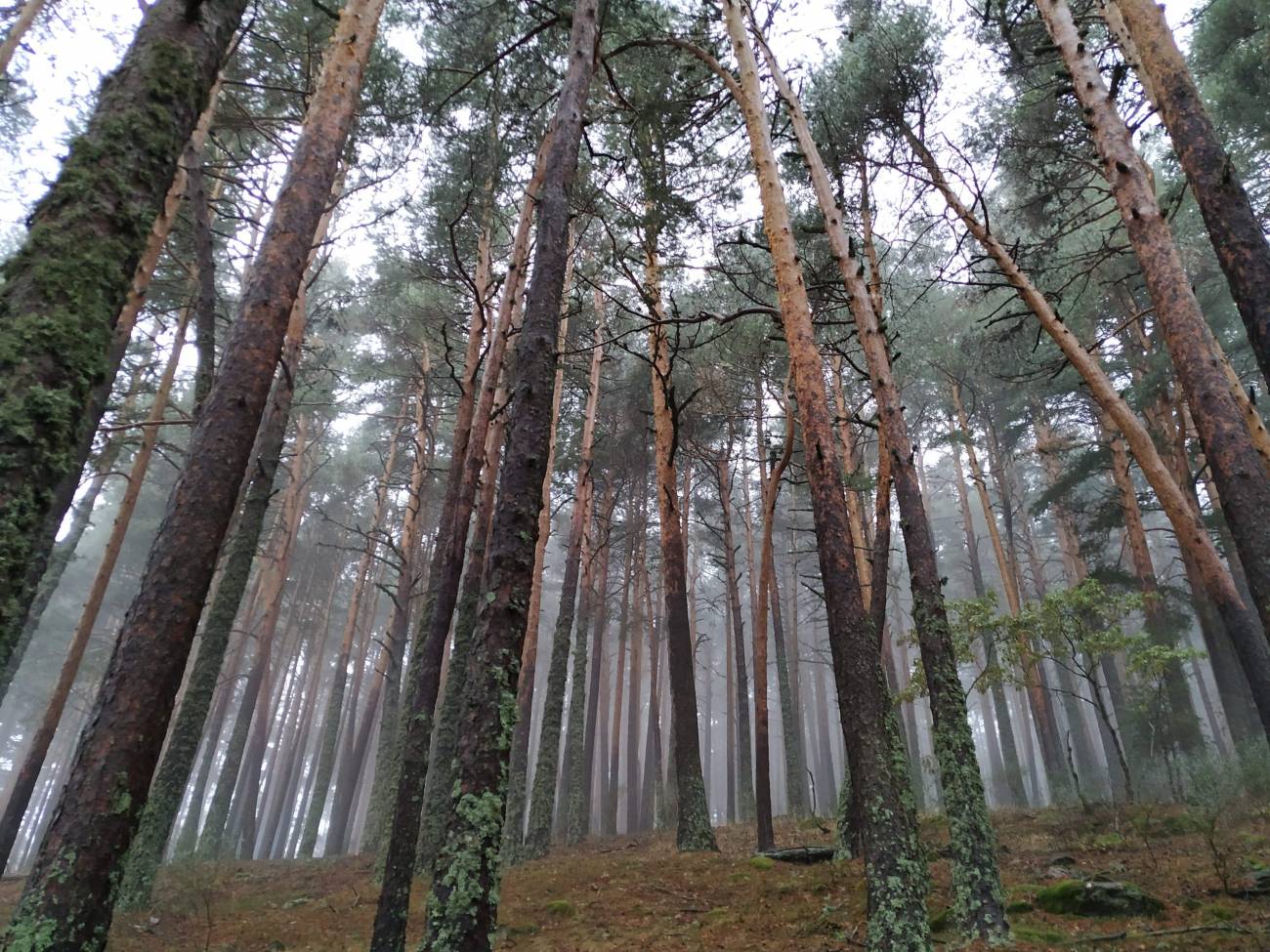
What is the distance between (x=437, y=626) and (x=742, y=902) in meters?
4.37

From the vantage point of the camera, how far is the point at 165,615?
11.3 ft

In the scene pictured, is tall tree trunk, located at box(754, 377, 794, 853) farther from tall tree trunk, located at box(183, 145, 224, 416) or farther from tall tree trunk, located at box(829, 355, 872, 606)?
tall tree trunk, located at box(183, 145, 224, 416)

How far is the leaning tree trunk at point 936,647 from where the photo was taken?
17.7 feet

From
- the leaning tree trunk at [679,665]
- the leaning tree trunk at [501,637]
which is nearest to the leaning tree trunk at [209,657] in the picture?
the leaning tree trunk at [501,637]

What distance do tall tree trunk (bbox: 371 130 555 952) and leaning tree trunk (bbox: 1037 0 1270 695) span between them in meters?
5.72

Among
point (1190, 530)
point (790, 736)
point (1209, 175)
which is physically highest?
point (1209, 175)

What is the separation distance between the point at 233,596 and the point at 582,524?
634 cm

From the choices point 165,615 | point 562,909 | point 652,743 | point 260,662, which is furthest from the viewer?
point 652,743

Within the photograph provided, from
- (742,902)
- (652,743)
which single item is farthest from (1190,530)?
(652,743)

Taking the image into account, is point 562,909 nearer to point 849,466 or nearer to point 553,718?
point 553,718

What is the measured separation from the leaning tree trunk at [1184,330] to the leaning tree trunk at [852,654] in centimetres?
287

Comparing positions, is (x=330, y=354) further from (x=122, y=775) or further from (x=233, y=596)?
(x=122, y=775)

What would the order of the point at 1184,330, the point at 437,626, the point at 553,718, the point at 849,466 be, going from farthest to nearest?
the point at 849,466 → the point at 553,718 → the point at 437,626 → the point at 1184,330

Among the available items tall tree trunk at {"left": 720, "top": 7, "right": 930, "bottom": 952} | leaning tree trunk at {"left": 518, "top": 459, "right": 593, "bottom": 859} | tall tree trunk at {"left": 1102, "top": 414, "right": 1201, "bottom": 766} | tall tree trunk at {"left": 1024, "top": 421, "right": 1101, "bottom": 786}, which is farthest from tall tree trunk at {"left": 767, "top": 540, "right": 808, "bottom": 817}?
tall tree trunk at {"left": 720, "top": 7, "right": 930, "bottom": 952}
